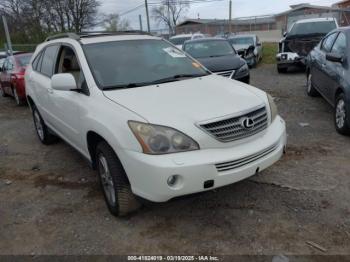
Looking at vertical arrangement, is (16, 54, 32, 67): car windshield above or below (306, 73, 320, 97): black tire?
above

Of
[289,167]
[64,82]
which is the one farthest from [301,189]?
[64,82]

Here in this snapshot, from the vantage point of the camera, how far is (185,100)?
125 inches

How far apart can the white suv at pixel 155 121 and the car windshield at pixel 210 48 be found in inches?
219

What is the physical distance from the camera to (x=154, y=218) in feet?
11.0

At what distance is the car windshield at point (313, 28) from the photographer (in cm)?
1155

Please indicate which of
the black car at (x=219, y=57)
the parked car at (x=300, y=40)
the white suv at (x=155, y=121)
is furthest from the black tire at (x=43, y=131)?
the parked car at (x=300, y=40)

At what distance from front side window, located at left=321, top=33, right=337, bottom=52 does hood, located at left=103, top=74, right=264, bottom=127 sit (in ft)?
11.9

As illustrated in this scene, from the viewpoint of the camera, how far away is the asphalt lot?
2.92 meters

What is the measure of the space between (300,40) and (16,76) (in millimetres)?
8777

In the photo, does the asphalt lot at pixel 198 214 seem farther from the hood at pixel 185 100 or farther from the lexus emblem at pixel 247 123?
the lexus emblem at pixel 247 123

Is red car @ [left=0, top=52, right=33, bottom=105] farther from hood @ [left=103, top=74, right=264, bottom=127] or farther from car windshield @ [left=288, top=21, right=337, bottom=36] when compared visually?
car windshield @ [left=288, top=21, right=337, bottom=36]

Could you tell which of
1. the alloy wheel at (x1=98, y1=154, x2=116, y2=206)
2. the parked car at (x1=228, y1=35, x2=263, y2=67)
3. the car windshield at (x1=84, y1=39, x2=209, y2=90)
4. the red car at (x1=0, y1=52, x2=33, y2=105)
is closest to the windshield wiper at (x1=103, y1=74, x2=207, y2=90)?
the car windshield at (x1=84, y1=39, x2=209, y2=90)

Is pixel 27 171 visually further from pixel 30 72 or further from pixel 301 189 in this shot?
pixel 301 189

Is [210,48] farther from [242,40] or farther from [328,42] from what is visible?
[242,40]
